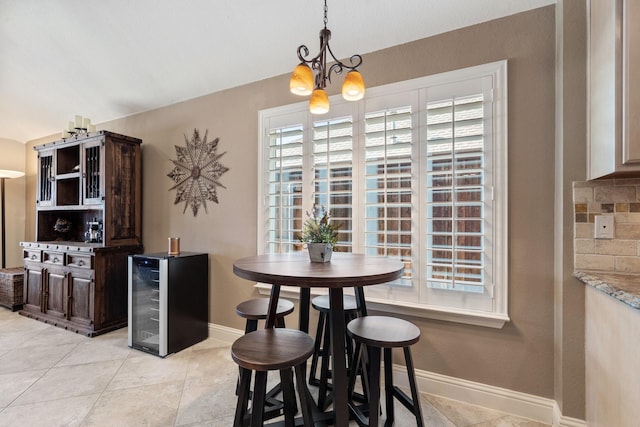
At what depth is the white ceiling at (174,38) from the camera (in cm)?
210

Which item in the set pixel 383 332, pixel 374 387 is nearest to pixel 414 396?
pixel 374 387

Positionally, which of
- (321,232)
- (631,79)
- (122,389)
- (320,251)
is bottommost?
(122,389)

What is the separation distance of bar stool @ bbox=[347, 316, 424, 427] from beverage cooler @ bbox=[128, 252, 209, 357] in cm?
176

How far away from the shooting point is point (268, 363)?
1284mm

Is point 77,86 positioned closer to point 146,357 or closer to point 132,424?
point 146,357

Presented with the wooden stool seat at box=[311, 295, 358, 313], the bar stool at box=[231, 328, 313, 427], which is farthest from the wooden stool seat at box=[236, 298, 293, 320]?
the bar stool at box=[231, 328, 313, 427]

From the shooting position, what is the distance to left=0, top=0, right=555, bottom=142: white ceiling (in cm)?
210

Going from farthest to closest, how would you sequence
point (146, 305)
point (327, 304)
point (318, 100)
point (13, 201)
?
point (13, 201) → point (146, 305) → point (327, 304) → point (318, 100)

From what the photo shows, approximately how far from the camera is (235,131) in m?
3.01

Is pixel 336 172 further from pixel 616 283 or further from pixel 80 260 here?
pixel 80 260

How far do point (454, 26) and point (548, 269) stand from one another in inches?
67.4

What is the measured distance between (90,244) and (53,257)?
1.70ft

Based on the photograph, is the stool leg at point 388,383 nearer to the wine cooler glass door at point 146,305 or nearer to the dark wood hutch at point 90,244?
the wine cooler glass door at point 146,305

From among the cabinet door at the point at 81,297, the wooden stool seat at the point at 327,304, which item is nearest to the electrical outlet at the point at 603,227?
the wooden stool seat at the point at 327,304
